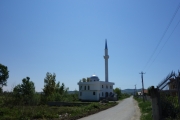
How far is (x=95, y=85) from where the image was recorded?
6462 cm

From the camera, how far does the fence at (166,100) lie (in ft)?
29.6

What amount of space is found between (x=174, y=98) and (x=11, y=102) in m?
25.8

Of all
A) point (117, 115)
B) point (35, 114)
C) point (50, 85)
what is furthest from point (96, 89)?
point (35, 114)

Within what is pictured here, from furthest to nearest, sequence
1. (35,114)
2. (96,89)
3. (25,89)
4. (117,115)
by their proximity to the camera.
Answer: (96,89) < (25,89) < (117,115) < (35,114)

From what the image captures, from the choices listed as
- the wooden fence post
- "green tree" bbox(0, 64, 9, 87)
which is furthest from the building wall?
the wooden fence post

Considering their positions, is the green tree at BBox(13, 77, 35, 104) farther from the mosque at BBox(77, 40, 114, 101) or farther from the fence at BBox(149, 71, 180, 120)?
the fence at BBox(149, 71, 180, 120)

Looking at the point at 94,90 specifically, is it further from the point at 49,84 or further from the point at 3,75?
the point at 3,75

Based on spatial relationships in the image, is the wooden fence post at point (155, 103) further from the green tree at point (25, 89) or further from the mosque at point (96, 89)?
the mosque at point (96, 89)

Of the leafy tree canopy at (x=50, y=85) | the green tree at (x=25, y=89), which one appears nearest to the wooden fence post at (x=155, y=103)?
the green tree at (x=25, y=89)

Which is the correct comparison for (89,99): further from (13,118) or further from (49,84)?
(13,118)

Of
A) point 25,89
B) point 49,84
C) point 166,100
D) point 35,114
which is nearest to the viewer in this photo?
point 166,100

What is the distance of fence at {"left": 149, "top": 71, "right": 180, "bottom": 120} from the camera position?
355 inches

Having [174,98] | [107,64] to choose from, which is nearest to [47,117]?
[174,98]

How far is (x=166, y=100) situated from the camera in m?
10.0
